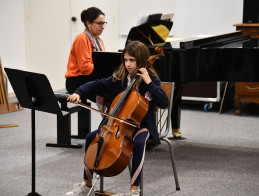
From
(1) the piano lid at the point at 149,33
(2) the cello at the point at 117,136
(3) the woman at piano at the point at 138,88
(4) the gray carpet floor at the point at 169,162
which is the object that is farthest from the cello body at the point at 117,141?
(1) the piano lid at the point at 149,33

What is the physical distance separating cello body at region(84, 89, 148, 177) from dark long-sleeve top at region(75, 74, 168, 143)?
12 centimetres

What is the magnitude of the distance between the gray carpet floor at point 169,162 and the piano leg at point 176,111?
0.10 meters

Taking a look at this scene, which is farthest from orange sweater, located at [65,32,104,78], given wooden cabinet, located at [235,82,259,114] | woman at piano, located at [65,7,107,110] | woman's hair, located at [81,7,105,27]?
wooden cabinet, located at [235,82,259,114]

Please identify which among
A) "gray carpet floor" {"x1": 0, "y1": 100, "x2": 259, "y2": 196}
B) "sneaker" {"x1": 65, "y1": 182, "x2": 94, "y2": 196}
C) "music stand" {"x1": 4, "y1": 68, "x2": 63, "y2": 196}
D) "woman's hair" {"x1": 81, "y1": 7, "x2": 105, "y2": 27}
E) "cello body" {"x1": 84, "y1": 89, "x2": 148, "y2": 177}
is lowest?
"gray carpet floor" {"x1": 0, "y1": 100, "x2": 259, "y2": 196}

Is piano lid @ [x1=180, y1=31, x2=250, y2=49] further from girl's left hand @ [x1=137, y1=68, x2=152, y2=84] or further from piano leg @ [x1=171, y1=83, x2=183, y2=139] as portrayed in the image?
girl's left hand @ [x1=137, y1=68, x2=152, y2=84]

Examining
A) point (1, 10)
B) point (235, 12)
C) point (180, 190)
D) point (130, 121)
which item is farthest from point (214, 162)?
point (1, 10)

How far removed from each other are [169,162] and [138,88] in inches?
42.1

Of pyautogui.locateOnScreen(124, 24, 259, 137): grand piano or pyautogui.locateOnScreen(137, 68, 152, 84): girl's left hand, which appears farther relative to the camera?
pyautogui.locateOnScreen(124, 24, 259, 137): grand piano

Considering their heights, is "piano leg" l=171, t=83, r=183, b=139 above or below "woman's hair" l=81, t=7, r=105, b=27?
below

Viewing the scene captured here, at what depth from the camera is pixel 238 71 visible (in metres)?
3.28

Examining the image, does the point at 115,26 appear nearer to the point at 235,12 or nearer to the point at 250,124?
the point at 235,12

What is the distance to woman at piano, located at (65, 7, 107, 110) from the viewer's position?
3699 mm

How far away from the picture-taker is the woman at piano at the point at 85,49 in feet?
12.1

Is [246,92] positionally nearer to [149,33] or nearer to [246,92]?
[246,92]
